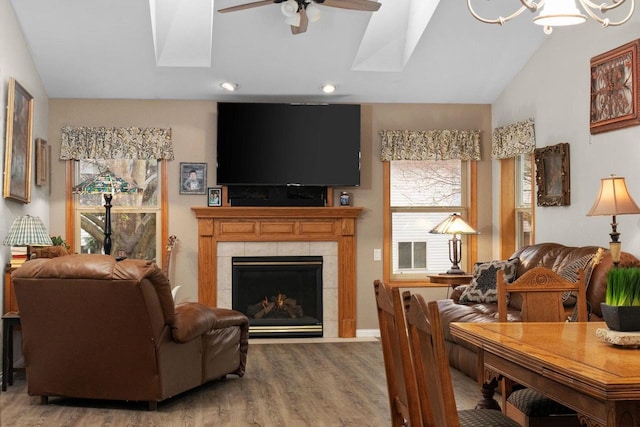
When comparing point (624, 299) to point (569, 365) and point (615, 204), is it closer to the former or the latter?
point (569, 365)

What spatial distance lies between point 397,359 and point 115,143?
6.49m

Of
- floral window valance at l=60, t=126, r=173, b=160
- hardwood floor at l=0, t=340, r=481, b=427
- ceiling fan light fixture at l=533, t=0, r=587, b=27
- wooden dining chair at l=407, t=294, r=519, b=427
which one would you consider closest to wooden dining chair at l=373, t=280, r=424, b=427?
wooden dining chair at l=407, t=294, r=519, b=427

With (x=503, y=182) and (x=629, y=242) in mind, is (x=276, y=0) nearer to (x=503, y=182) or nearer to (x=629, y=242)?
(x=629, y=242)

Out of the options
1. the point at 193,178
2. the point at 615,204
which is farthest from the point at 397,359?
the point at 193,178

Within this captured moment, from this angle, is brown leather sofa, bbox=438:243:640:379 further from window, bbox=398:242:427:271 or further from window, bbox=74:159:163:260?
window, bbox=74:159:163:260

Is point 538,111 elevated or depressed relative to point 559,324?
elevated

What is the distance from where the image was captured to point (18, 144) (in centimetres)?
705

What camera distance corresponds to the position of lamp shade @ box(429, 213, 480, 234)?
870 centimetres

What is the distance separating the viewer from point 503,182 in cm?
918

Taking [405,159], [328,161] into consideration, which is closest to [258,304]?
[328,161]

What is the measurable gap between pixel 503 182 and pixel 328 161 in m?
2.00

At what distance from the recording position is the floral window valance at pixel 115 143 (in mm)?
8906

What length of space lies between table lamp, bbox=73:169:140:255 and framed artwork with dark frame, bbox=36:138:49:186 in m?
0.44

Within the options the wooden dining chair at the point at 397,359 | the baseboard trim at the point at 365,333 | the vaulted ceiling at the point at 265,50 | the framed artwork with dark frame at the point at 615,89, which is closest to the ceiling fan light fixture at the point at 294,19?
the vaulted ceiling at the point at 265,50
